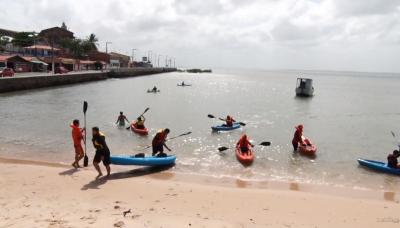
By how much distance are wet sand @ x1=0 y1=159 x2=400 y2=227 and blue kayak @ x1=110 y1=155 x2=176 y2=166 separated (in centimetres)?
44

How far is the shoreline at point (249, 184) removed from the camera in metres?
12.7

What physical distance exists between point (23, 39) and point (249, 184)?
8773cm

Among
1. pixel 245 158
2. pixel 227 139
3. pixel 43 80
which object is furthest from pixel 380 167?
pixel 43 80

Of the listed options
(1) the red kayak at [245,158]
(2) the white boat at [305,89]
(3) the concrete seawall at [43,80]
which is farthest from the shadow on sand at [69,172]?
(2) the white boat at [305,89]

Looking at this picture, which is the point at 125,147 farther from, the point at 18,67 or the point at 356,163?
the point at 18,67

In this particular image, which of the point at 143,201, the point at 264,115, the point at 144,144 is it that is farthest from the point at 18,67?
the point at 143,201

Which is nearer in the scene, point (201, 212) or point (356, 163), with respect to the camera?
point (201, 212)

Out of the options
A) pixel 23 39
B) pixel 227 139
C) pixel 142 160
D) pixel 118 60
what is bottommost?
pixel 227 139

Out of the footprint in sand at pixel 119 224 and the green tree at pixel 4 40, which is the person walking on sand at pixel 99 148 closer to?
the footprint in sand at pixel 119 224

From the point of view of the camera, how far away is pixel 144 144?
2025 centimetres

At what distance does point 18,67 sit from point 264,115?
147 feet

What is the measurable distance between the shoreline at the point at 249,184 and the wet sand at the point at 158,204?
0.17 meters

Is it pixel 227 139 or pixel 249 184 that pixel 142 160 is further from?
pixel 227 139

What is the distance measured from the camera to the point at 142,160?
45.1ft
